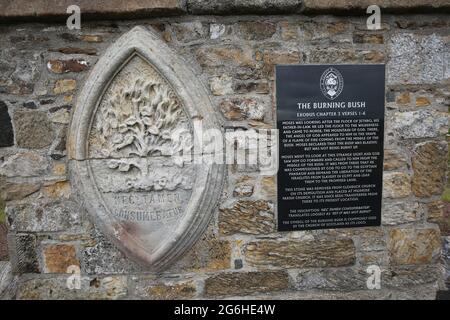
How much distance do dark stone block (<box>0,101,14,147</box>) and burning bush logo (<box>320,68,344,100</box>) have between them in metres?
2.15

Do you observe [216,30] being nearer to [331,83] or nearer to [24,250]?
[331,83]

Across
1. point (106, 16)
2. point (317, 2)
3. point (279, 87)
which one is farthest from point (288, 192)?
point (106, 16)

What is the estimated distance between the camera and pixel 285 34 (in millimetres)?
2164

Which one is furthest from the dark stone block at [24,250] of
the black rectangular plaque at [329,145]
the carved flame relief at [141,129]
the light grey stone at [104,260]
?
the black rectangular plaque at [329,145]

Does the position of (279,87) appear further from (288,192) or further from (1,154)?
(1,154)

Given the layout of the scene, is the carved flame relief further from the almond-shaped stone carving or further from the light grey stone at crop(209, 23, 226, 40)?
the light grey stone at crop(209, 23, 226, 40)

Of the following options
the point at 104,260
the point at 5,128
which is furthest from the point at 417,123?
the point at 5,128

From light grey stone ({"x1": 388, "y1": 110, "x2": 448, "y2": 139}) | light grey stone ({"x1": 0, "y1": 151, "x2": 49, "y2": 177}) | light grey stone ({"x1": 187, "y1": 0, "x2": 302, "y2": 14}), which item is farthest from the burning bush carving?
light grey stone ({"x1": 388, "y1": 110, "x2": 448, "y2": 139})

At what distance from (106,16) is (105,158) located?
0.93 m

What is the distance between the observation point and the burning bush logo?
2199 mm

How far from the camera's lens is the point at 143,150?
2.21m

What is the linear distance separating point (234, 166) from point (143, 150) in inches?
24.9

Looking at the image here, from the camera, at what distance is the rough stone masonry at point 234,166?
2148 millimetres

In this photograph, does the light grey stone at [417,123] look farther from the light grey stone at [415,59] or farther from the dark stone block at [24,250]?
the dark stone block at [24,250]
